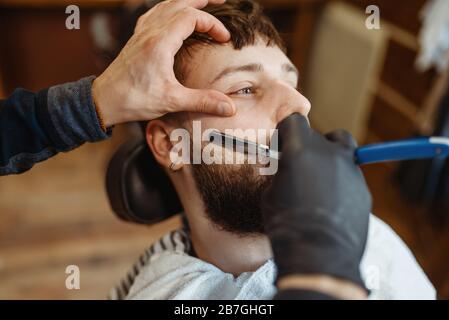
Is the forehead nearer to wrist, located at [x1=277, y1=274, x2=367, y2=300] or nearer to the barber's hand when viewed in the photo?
the barber's hand

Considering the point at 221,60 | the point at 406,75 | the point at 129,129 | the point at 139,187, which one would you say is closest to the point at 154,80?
the point at 221,60

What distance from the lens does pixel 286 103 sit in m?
0.79

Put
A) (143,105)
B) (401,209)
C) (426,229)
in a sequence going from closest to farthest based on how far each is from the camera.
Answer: (143,105), (426,229), (401,209)

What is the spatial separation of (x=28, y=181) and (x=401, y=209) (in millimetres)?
2389

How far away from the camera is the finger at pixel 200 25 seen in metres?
Answer: 0.71

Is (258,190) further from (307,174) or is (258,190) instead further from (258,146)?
(307,174)

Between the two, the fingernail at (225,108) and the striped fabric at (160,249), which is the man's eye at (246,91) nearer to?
the fingernail at (225,108)

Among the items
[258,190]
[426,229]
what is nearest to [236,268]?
[258,190]

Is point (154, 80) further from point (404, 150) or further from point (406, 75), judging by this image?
point (406, 75)

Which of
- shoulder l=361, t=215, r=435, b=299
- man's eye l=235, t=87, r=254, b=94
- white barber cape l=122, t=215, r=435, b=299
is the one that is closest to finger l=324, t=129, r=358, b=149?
man's eye l=235, t=87, r=254, b=94

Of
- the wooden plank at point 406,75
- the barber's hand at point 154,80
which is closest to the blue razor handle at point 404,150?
the barber's hand at point 154,80

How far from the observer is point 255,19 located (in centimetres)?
91

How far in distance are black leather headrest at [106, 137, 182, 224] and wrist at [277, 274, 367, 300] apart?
0.55 meters

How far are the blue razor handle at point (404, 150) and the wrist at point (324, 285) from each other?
186 millimetres
